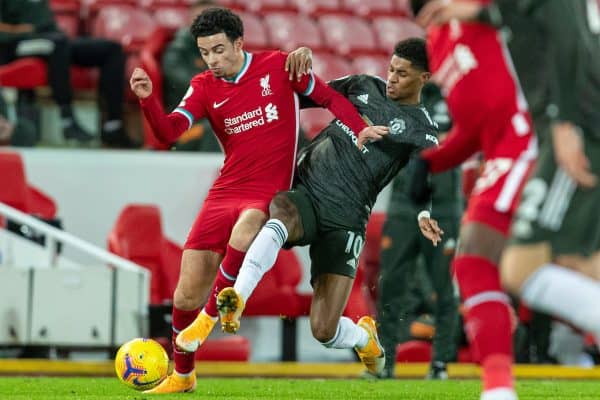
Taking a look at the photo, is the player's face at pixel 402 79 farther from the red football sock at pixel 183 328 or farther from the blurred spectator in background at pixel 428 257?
the blurred spectator in background at pixel 428 257

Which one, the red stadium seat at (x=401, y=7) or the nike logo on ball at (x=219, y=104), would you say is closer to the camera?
the nike logo on ball at (x=219, y=104)

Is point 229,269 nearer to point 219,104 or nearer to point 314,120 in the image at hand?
point 219,104

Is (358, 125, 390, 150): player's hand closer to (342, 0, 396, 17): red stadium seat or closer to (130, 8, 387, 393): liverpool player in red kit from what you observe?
(130, 8, 387, 393): liverpool player in red kit

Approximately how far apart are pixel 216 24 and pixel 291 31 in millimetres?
6859

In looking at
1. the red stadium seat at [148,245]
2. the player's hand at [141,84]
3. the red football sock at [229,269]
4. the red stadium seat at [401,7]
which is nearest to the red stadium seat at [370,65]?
the red stadium seat at [401,7]

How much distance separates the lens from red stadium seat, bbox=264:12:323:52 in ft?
44.7

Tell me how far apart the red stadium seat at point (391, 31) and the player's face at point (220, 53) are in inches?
286

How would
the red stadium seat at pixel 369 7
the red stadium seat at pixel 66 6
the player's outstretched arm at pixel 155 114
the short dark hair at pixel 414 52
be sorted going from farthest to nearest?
the red stadium seat at pixel 369 7, the red stadium seat at pixel 66 6, the short dark hair at pixel 414 52, the player's outstretched arm at pixel 155 114

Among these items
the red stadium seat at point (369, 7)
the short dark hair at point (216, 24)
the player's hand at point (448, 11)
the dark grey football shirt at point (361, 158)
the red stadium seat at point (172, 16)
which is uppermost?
the red stadium seat at point (369, 7)

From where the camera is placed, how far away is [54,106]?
482 inches

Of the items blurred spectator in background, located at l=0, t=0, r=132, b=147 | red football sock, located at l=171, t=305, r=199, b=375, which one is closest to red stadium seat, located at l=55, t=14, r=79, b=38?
blurred spectator in background, located at l=0, t=0, r=132, b=147

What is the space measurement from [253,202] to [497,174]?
252 centimetres

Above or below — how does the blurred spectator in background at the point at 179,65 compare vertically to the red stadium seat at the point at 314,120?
above

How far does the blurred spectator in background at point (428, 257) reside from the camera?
959 cm
